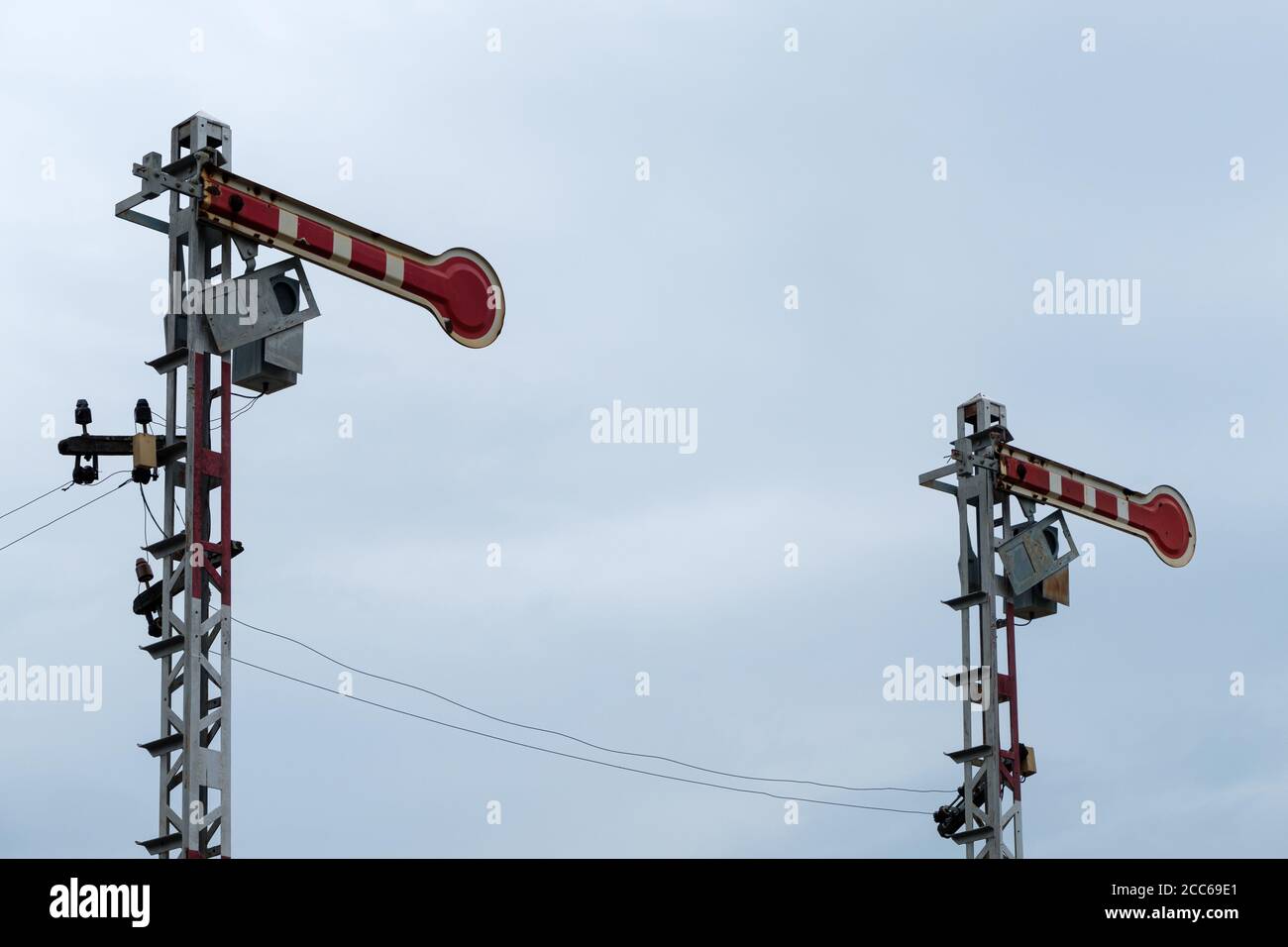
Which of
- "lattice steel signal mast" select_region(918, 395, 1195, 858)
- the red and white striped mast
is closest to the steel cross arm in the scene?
the red and white striped mast

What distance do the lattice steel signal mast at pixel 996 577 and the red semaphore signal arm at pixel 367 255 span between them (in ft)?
24.0

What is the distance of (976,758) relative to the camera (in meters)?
29.1

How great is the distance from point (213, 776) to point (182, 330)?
14.3ft

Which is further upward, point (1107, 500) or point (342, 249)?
point (342, 249)

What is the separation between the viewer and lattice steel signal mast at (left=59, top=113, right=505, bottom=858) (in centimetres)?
2127

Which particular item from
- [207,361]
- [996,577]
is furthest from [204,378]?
[996,577]

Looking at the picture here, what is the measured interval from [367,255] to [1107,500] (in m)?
12.5

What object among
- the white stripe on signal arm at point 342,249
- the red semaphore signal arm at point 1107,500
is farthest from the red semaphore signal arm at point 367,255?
the red semaphore signal arm at point 1107,500

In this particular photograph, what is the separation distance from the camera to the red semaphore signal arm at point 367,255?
2288 cm

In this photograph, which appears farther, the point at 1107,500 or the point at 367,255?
the point at 1107,500

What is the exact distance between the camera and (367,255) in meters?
24.8

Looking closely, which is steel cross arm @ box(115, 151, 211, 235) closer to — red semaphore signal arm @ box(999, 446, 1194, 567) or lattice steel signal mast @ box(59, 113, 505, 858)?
lattice steel signal mast @ box(59, 113, 505, 858)

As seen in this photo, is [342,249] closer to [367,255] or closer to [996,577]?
[367,255]
